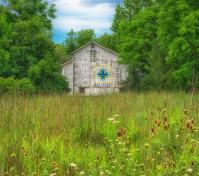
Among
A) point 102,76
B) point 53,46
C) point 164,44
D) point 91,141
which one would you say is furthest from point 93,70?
point 91,141

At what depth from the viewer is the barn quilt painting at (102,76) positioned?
5281 centimetres

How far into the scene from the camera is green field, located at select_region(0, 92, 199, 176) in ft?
17.5

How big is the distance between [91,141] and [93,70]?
45866 mm

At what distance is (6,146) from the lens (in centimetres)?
569

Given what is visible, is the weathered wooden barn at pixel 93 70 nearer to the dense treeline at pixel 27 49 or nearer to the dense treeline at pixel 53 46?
the dense treeline at pixel 53 46

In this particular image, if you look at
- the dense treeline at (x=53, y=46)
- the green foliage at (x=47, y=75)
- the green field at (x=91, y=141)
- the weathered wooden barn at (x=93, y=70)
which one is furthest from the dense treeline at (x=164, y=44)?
the green field at (x=91, y=141)

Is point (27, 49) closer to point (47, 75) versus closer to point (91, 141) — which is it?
point (47, 75)

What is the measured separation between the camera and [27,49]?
3509 cm

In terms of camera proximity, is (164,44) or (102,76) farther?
(102,76)

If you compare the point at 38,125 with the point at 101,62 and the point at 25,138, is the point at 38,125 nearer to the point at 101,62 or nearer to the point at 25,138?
the point at 25,138

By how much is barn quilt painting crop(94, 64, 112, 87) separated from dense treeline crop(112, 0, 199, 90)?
6.61m

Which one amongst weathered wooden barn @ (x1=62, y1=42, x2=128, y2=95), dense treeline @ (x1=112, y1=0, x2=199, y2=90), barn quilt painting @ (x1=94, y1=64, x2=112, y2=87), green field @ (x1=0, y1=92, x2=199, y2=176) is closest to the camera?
green field @ (x1=0, y1=92, x2=199, y2=176)

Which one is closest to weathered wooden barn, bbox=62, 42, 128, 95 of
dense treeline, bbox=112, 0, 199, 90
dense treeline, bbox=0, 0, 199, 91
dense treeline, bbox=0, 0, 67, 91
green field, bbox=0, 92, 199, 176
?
dense treeline, bbox=112, 0, 199, 90

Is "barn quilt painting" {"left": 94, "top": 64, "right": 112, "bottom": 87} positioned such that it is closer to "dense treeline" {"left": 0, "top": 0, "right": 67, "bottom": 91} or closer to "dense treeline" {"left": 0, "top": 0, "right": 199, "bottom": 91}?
"dense treeline" {"left": 0, "top": 0, "right": 199, "bottom": 91}
